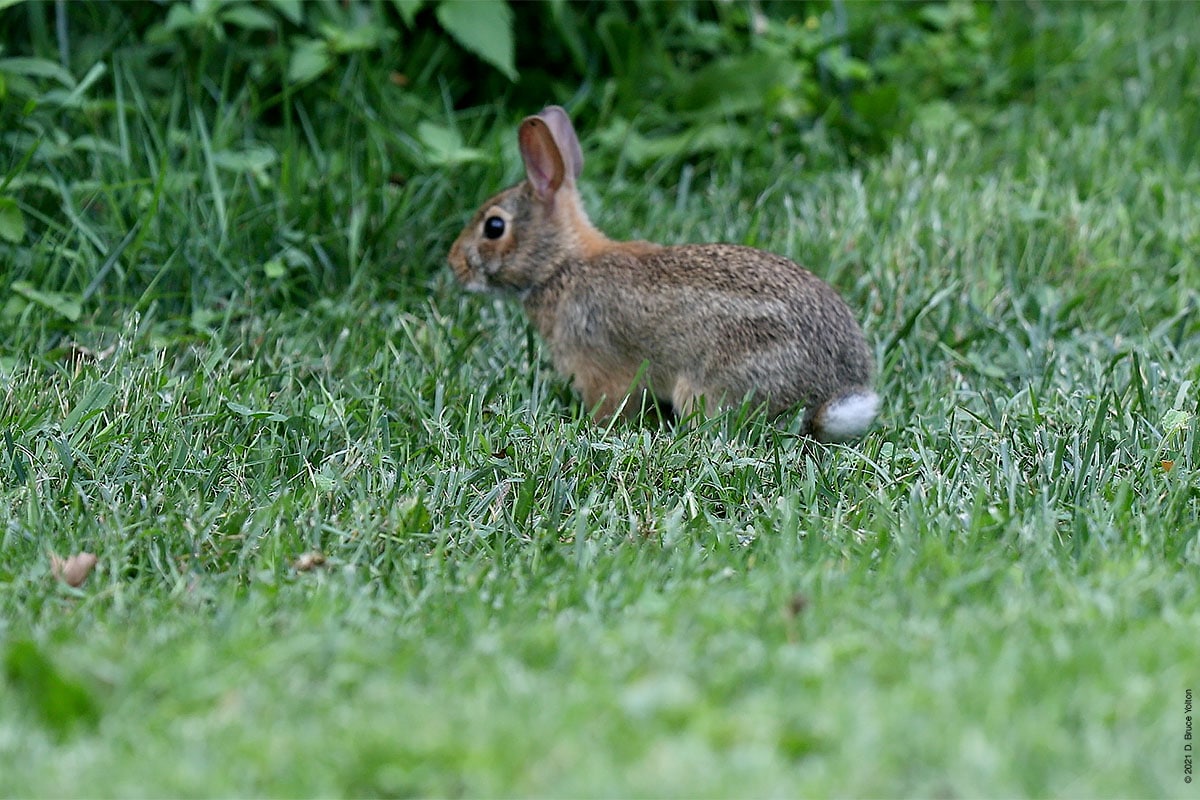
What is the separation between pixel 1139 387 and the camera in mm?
4520

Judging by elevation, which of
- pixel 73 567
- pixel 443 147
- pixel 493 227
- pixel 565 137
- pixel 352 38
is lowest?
pixel 73 567

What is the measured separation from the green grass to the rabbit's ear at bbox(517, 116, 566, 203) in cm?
56

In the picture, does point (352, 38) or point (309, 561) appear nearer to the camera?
point (309, 561)

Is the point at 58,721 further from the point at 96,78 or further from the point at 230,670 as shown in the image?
the point at 96,78

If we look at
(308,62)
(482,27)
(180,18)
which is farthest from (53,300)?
(482,27)

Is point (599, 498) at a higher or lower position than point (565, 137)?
lower

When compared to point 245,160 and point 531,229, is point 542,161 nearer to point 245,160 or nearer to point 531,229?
point 531,229

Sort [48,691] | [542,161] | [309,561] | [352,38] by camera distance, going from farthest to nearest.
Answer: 1. [352,38]
2. [542,161]
3. [309,561]
4. [48,691]

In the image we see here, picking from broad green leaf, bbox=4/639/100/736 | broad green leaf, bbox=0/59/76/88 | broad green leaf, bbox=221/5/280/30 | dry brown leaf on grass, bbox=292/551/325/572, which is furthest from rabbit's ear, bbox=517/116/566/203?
broad green leaf, bbox=4/639/100/736

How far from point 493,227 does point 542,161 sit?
0.30 metres

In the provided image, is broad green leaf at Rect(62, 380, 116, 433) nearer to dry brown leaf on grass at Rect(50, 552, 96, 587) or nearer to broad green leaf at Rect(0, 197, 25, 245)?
dry brown leaf on grass at Rect(50, 552, 96, 587)

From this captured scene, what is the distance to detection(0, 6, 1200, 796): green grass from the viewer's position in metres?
2.58

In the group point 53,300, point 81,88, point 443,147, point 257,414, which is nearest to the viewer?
point 257,414

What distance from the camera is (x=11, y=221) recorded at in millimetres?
5137
